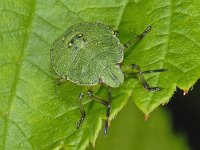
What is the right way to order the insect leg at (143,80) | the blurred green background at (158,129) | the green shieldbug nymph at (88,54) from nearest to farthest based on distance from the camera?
1. the insect leg at (143,80)
2. the green shieldbug nymph at (88,54)
3. the blurred green background at (158,129)

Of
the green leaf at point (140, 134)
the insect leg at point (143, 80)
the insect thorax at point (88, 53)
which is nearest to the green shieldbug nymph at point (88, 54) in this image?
the insect thorax at point (88, 53)

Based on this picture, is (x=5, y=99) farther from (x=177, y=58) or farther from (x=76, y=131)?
(x=177, y=58)

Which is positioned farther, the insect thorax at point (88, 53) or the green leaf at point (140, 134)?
the green leaf at point (140, 134)

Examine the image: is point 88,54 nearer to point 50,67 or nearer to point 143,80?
point 50,67

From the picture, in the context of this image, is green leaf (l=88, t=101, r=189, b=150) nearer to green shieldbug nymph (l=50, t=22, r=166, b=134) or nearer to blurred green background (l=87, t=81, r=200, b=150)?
blurred green background (l=87, t=81, r=200, b=150)

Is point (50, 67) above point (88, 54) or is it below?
below

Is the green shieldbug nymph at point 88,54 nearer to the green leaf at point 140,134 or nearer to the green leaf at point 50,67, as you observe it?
the green leaf at point 50,67

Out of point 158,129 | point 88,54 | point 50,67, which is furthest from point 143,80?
point 158,129
